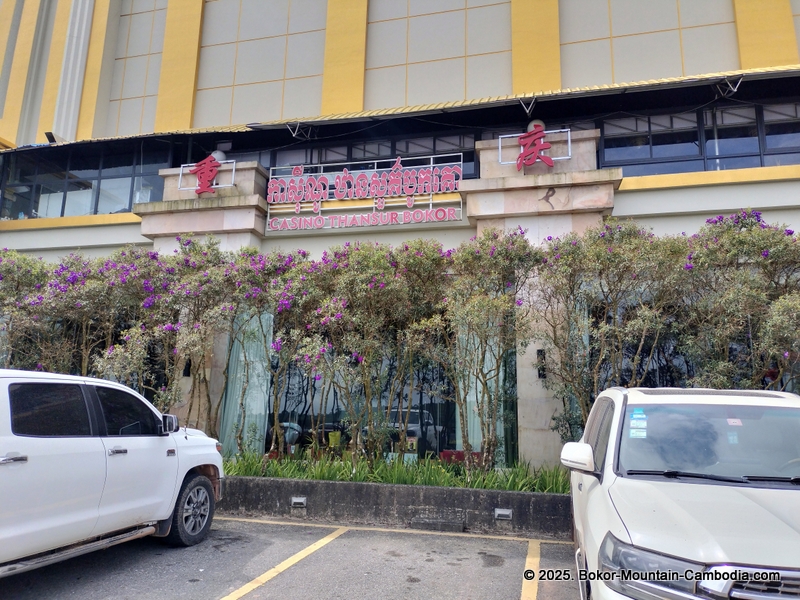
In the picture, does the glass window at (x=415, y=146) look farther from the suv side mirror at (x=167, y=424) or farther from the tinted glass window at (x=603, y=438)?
the tinted glass window at (x=603, y=438)

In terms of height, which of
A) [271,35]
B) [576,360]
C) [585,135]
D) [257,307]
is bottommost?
[576,360]

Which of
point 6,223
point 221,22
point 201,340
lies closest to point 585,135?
point 201,340

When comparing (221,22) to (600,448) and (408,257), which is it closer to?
(408,257)

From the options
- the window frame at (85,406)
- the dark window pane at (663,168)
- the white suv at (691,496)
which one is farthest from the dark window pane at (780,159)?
the window frame at (85,406)

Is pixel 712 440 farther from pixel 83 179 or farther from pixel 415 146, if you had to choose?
pixel 83 179

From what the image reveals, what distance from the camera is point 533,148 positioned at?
37.8 feet

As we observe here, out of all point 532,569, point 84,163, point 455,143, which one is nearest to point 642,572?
point 532,569

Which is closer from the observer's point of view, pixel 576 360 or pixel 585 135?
pixel 576 360

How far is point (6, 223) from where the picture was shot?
50.0 ft

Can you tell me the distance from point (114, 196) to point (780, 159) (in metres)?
16.1

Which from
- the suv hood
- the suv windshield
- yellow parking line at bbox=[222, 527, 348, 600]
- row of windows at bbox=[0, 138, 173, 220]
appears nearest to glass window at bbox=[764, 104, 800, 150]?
the suv windshield

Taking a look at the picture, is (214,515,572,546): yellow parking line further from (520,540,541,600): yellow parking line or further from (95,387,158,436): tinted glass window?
(95,387,158,436): tinted glass window

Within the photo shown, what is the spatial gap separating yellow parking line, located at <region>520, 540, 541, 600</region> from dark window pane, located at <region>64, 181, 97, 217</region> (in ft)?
46.6

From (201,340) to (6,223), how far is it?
9735 millimetres
